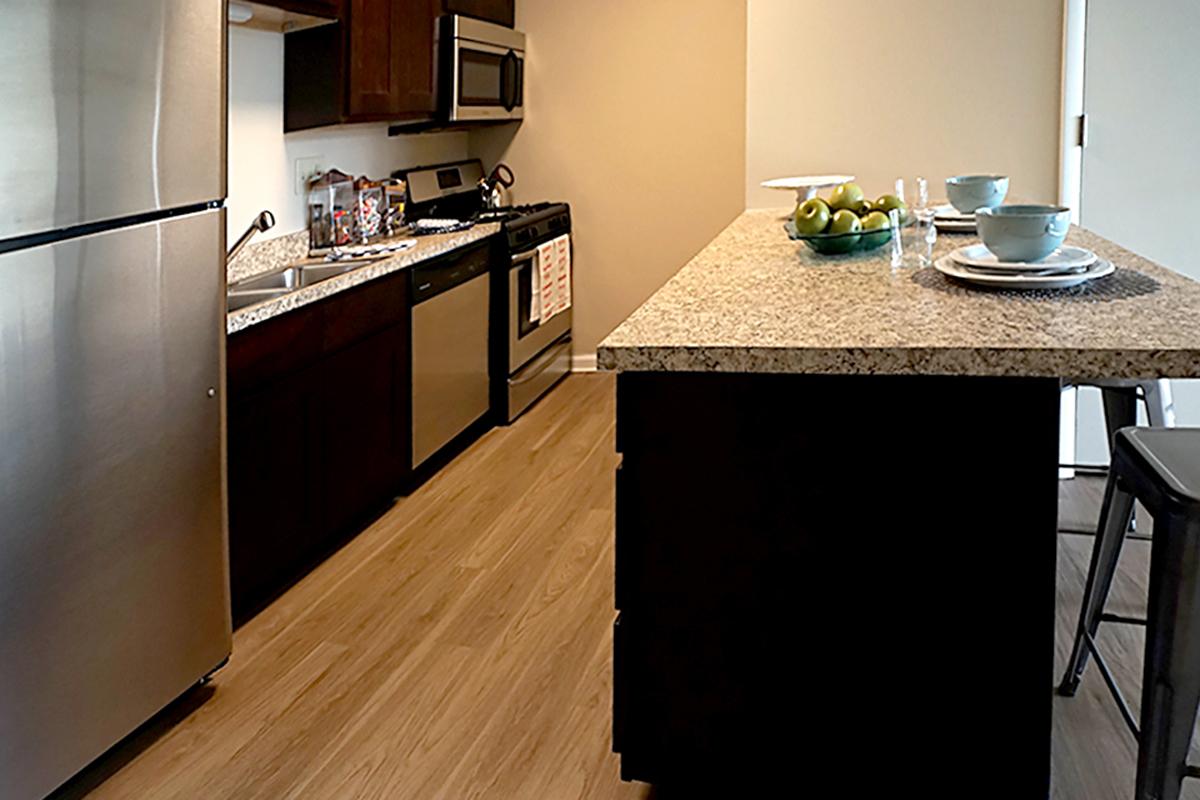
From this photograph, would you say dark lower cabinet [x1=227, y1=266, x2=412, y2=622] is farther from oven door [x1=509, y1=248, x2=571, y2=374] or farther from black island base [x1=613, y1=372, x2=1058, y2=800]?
black island base [x1=613, y1=372, x2=1058, y2=800]

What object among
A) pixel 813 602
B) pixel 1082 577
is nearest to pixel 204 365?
pixel 813 602

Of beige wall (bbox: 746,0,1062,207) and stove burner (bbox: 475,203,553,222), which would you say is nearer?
beige wall (bbox: 746,0,1062,207)

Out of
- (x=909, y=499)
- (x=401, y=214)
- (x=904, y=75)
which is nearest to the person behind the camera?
(x=909, y=499)

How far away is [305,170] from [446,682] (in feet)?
7.27

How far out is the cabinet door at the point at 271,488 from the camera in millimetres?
3016

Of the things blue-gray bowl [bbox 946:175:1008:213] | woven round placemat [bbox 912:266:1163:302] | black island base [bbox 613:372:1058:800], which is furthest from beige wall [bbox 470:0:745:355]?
black island base [bbox 613:372:1058:800]

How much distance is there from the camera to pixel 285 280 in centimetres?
376

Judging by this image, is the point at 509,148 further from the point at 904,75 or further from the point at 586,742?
the point at 586,742

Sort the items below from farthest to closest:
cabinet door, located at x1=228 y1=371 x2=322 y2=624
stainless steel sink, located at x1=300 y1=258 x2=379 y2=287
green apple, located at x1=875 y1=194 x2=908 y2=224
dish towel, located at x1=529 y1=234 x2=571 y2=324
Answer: dish towel, located at x1=529 y1=234 x2=571 y2=324
stainless steel sink, located at x1=300 y1=258 x2=379 y2=287
cabinet door, located at x1=228 y1=371 x2=322 y2=624
green apple, located at x1=875 y1=194 x2=908 y2=224

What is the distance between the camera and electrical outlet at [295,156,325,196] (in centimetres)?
429

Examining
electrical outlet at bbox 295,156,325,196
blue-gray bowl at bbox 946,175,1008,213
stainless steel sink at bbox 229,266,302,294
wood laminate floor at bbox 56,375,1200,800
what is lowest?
wood laminate floor at bbox 56,375,1200,800

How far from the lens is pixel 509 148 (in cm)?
615

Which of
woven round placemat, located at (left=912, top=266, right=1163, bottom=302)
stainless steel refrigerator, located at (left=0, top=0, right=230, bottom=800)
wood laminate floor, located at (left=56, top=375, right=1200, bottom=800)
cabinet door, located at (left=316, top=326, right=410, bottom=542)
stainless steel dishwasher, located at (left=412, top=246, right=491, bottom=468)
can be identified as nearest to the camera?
stainless steel refrigerator, located at (left=0, top=0, right=230, bottom=800)

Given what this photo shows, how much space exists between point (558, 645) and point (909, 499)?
4.34ft
